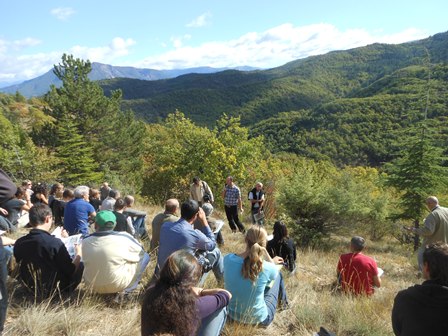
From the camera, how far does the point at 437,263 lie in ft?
7.16

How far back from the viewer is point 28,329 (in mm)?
2850

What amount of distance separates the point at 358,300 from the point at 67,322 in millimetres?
3117

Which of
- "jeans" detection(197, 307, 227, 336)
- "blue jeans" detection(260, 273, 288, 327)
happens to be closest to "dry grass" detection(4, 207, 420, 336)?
"blue jeans" detection(260, 273, 288, 327)

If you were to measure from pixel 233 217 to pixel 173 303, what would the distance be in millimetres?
7541

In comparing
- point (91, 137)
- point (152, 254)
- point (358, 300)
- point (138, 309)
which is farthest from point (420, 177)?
point (91, 137)

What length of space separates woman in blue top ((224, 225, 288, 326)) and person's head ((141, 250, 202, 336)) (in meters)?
1.33

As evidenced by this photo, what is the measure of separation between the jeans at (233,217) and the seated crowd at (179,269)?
3030 millimetres

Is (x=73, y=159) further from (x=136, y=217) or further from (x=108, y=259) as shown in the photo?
(x=108, y=259)

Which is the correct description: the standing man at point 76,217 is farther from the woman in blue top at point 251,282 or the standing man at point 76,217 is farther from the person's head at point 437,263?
the person's head at point 437,263

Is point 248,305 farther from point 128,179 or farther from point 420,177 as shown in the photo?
point 128,179

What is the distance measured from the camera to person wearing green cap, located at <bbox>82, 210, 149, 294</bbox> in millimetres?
3406

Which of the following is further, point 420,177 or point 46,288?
point 420,177

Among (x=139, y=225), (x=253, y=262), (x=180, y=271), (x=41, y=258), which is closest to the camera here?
(x=180, y=271)

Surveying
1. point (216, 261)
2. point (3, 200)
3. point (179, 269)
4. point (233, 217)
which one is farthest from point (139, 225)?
point (179, 269)
